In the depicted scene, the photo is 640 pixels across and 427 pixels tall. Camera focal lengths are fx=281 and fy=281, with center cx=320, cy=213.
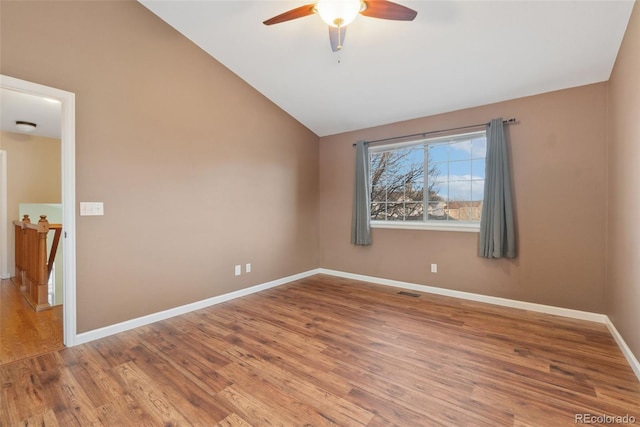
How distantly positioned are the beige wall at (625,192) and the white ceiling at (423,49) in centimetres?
31

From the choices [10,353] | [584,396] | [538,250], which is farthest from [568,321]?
[10,353]

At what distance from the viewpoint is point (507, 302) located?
3.39 meters

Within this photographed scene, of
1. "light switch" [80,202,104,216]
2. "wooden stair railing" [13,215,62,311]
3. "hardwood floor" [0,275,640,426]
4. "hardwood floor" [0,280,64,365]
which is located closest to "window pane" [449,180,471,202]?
"hardwood floor" [0,275,640,426]

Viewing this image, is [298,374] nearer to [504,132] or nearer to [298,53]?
[298,53]

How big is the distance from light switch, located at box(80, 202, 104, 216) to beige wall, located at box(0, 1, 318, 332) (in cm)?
5

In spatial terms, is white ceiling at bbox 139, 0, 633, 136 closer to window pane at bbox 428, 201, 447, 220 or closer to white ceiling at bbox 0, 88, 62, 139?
window pane at bbox 428, 201, 447, 220

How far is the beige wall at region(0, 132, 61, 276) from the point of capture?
176 inches

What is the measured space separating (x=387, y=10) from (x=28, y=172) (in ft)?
19.6

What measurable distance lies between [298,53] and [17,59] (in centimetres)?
237

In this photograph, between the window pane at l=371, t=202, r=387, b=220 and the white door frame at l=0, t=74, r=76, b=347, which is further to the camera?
the window pane at l=371, t=202, r=387, b=220

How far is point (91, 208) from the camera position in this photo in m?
2.52

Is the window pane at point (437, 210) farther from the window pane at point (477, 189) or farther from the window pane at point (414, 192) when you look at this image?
the window pane at point (477, 189)

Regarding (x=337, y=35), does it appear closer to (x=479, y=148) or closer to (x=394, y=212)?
(x=479, y=148)

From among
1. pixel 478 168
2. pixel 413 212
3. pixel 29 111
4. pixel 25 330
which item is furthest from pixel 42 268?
pixel 478 168
